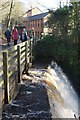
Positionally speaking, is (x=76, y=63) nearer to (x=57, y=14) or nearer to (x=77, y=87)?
(x=77, y=87)

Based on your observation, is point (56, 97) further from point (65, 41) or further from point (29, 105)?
point (65, 41)

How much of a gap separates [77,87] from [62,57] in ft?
15.3

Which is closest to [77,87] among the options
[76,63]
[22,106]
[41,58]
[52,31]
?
[76,63]

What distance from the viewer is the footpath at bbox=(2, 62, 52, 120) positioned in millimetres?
8195

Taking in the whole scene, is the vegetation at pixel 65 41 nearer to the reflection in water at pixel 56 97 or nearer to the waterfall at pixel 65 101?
the waterfall at pixel 65 101

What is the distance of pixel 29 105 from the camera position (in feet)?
30.0

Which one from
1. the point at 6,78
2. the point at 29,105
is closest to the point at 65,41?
the point at 29,105

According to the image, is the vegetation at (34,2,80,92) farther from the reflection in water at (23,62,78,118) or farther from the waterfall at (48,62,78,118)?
the reflection in water at (23,62,78,118)

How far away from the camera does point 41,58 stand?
2647cm

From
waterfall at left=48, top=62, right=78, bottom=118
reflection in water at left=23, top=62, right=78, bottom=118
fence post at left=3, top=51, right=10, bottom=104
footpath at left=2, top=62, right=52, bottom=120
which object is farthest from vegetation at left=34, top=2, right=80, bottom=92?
fence post at left=3, top=51, right=10, bottom=104

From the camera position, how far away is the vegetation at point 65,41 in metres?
25.8

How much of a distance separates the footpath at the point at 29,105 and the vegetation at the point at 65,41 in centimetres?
1238

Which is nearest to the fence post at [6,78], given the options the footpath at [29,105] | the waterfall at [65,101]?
the footpath at [29,105]

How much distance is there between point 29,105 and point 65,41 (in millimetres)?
20292
